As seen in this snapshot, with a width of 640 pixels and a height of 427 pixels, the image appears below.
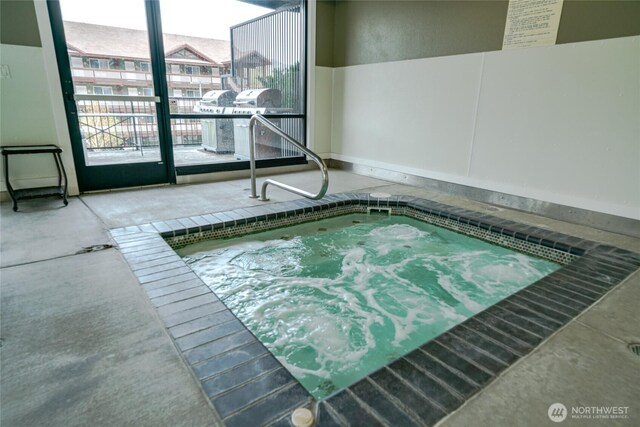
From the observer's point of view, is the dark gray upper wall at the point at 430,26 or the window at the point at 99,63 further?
the window at the point at 99,63

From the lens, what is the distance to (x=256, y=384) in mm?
1099

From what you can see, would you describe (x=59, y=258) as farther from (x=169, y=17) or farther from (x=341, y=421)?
(x=169, y=17)

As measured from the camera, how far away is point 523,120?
3.08 m

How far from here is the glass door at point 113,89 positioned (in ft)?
10.4

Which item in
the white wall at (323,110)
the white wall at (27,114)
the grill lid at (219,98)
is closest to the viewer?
the white wall at (27,114)

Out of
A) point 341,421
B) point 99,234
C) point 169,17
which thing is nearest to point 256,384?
point 341,421

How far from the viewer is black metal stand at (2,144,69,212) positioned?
285cm

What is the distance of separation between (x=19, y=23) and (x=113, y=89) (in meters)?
0.80

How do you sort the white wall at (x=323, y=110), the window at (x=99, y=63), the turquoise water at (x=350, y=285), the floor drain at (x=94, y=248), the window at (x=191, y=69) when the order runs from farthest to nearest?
the white wall at (x=323, y=110) → the window at (x=191, y=69) → the window at (x=99, y=63) → the floor drain at (x=94, y=248) → the turquoise water at (x=350, y=285)

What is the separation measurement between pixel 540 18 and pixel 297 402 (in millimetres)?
3390

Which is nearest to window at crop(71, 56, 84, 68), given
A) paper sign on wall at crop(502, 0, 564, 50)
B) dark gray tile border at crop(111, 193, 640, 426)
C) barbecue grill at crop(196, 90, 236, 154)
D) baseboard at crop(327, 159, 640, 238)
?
barbecue grill at crop(196, 90, 236, 154)

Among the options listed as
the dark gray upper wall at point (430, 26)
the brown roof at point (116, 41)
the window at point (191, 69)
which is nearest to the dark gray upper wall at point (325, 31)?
the dark gray upper wall at point (430, 26)

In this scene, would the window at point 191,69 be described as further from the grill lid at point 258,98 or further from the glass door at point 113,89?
the grill lid at point 258,98

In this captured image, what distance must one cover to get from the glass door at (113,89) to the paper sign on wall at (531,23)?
3371 mm
